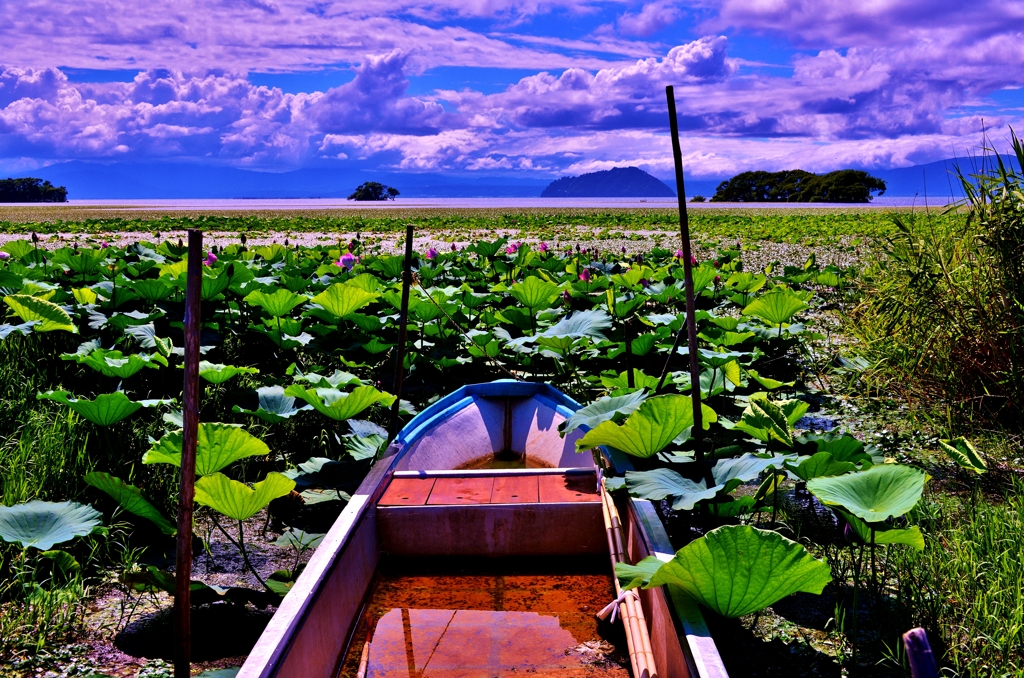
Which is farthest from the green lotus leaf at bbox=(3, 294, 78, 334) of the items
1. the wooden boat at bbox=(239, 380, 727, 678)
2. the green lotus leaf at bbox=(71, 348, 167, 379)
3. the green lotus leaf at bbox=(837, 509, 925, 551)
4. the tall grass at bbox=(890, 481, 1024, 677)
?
the tall grass at bbox=(890, 481, 1024, 677)

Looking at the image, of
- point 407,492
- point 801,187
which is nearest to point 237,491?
point 407,492

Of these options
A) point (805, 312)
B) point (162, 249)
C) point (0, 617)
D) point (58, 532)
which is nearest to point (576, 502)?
point (58, 532)

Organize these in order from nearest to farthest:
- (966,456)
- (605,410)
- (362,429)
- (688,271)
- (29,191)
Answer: (688,271) < (966,456) < (605,410) < (362,429) < (29,191)

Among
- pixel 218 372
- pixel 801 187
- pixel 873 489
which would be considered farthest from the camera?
pixel 801 187

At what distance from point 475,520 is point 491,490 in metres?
0.23

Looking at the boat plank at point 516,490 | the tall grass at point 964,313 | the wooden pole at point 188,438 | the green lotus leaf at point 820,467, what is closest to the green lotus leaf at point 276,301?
the boat plank at point 516,490

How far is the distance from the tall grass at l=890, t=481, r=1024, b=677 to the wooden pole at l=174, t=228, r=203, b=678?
2.10 meters

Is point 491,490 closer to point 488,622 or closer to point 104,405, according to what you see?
point 488,622

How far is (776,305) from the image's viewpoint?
15.5 feet

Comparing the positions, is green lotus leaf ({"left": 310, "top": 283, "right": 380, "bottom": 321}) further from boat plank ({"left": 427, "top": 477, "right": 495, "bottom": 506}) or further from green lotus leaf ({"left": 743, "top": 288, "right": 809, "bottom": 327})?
green lotus leaf ({"left": 743, "top": 288, "right": 809, "bottom": 327})

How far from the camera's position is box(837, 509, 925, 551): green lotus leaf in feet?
7.14

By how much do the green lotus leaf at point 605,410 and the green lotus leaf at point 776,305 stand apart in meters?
1.83

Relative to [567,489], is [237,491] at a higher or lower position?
higher

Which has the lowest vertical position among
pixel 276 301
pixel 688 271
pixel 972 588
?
pixel 972 588
